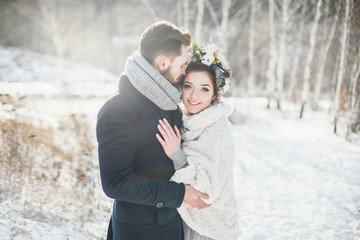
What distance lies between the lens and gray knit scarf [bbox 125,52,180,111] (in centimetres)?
129

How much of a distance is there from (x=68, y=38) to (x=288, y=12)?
61.8 ft

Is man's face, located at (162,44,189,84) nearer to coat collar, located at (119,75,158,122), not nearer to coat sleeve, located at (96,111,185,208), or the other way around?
coat collar, located at (119,75,158,122)

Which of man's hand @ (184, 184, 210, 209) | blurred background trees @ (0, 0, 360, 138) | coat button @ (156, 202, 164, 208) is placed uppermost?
blurred background trees @ (0, 0, 360, 138)

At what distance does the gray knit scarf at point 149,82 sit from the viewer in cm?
129

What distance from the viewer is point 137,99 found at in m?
1.27

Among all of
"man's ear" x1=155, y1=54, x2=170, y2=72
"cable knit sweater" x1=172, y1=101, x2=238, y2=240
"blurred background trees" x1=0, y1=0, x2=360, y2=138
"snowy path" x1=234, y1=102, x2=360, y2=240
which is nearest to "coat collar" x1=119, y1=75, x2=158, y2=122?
"man's ear" x1=155, y1=54, x2=170, y2=72

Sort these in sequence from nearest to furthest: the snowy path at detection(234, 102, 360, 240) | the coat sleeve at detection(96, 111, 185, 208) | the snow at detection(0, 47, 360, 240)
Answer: the coat sleeve at detection(96, 111, 185, 208) < the snow at detection(0, 47, 360, 240) < the snowy path at detection(234, 102, 360, 240)

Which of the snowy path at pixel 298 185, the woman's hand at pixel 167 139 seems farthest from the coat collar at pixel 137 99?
the snowy path at pixel 298 185

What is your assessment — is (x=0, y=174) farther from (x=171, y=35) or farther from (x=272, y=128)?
(x=272, y=128)

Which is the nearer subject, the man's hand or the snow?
the man's hand

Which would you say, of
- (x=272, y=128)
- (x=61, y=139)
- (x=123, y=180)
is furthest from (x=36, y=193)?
(x=272, y=128)

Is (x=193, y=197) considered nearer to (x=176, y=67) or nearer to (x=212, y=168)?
(x=212, y=168)

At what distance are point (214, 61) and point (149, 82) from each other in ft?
2.43

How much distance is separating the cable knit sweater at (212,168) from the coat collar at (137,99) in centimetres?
45
